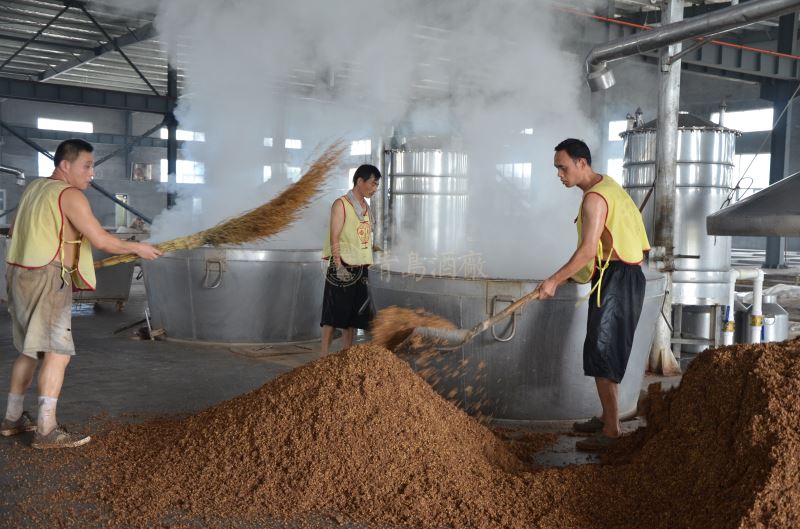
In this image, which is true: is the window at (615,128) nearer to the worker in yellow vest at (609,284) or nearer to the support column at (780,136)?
the support column at (780,136)

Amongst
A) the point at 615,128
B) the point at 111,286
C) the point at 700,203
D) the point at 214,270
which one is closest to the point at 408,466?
the point at 214,270

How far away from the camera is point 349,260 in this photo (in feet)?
16.6

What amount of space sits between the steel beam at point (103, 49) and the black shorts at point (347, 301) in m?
8.18

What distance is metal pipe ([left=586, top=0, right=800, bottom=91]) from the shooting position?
447 cm

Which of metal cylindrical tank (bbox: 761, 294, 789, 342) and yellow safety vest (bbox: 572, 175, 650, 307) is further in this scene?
metal cylindrical tank (bbox: 761, 294, 789, 342)

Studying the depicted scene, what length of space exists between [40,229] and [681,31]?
4.09 m

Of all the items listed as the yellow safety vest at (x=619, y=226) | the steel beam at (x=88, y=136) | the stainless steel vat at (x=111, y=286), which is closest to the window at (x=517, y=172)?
the yellow safety vest at (x=619, y=226)

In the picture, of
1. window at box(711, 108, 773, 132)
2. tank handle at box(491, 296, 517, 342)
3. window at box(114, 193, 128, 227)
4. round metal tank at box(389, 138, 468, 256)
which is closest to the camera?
A: tank handle at box(491, 296, 517, 342)

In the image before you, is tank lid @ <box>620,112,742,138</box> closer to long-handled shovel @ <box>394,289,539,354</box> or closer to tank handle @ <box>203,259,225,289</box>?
long-handled shovel @ <box>394,289,539,354</box>

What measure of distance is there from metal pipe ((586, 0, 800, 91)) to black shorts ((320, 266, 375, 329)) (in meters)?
2.38

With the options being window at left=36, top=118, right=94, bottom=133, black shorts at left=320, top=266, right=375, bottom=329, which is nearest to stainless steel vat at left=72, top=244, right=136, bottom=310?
black shorts at left=320, top=266, right=375, bottom=329

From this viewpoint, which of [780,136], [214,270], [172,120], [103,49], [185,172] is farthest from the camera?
[185,172]

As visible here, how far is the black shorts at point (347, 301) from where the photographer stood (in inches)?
199

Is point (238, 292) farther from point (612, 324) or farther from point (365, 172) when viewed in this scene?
point (612, 324)
